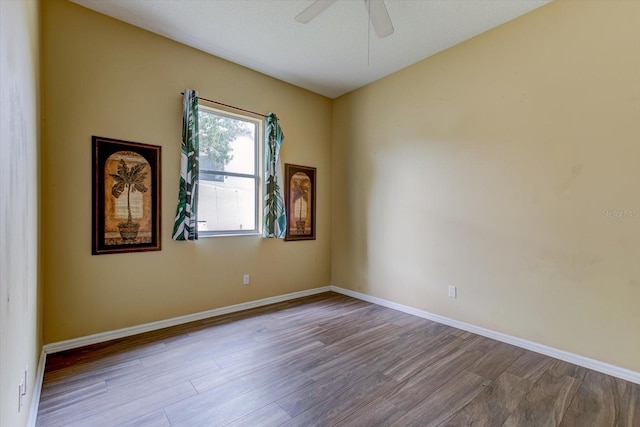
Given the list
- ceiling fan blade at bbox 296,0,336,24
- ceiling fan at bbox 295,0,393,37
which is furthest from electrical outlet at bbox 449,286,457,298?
ceiling fan blade at bbox 296,0,336,24

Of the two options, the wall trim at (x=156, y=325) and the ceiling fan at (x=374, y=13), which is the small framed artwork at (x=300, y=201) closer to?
the wall trim at (x=156, y=325)

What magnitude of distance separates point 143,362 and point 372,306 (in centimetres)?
263

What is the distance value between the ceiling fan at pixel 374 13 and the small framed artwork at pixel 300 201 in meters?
2.12

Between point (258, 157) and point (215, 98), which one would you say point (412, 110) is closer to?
point (258, 157)

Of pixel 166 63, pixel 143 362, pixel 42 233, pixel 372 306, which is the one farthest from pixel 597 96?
pixel 42 233

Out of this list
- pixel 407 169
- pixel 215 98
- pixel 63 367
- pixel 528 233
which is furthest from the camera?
pixel 407 169

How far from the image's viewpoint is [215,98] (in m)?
3.51

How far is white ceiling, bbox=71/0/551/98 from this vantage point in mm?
2680

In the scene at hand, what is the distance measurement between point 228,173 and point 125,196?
114 centimetres

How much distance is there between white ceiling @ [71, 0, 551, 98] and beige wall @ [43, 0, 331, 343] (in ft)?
0.77

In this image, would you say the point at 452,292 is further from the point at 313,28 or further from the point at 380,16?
the point at 313,28

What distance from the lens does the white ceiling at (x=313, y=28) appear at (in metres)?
2.68

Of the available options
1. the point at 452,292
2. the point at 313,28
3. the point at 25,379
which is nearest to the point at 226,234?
the point at 25,379

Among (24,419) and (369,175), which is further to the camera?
(369,175)
